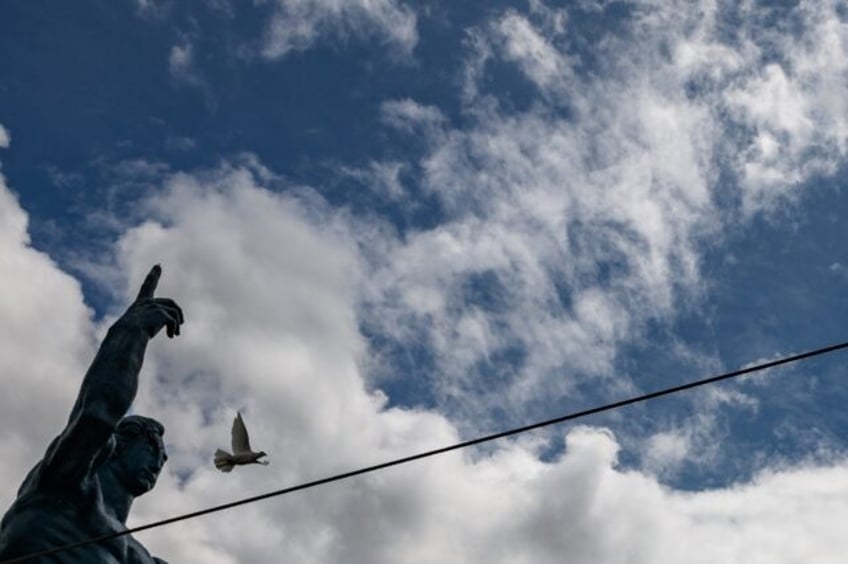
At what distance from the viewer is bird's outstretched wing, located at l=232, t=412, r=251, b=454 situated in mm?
18141

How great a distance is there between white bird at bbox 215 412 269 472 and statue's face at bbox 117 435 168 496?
83.3 inches

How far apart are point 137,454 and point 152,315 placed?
1.54 m

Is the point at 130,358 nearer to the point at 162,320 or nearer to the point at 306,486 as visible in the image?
the point at 162,320

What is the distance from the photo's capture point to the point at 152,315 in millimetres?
14969

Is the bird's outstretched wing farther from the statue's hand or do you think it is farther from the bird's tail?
the statue's hand

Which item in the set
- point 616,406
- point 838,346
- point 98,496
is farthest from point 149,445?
point 838,346

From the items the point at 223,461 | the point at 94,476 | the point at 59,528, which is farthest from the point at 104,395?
the point at 223,461

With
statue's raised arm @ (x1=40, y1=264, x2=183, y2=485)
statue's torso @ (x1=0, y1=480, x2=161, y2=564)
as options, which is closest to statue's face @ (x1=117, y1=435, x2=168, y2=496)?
statue's torso @ (x1=0, y1=480, x2=161, y2=564)

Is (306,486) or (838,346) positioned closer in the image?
(838,346)

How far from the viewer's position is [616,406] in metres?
13.4

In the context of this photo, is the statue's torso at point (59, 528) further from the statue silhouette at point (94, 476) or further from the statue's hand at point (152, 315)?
the statue's hand at point (152, 315)

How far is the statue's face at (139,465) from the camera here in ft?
49.6

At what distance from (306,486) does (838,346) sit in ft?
16.9

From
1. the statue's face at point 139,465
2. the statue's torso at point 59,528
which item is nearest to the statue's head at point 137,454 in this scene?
the statue's face at point 139,465
